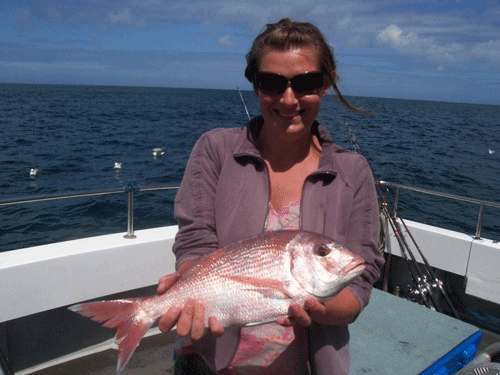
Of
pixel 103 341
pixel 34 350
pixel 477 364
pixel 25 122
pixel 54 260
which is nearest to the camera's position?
pixel 477 364

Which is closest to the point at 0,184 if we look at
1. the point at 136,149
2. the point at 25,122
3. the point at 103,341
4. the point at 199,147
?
the point at 136,149

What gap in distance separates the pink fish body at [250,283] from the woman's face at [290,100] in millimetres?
438

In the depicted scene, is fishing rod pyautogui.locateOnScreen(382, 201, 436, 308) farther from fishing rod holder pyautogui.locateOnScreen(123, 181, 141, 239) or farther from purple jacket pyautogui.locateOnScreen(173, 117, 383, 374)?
purple jacket pyautogui.locateOnScreen(173, 117, 383, 374)

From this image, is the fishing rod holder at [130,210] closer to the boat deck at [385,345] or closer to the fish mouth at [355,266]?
the boat deck at [385,345]

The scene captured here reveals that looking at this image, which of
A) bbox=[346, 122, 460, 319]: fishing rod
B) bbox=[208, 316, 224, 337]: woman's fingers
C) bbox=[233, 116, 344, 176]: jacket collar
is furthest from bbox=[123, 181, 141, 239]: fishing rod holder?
bbox=[346, 122, 460, 319]: fishing rod

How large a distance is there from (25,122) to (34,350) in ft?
112

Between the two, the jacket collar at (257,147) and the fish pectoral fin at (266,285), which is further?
the jacket collar at (257,147)

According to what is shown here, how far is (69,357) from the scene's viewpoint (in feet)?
12.2

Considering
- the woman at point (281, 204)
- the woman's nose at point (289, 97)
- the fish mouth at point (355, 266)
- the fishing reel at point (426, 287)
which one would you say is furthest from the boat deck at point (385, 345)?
the woman's nose at point (289, 97)

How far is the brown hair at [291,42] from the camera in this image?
70.0 inches

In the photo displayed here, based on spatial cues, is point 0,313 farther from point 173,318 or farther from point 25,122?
point 25,122

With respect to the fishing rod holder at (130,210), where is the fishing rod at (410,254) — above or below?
below

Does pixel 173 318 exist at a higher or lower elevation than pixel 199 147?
lower

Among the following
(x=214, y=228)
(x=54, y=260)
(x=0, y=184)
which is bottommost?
(x=0, y=184)
